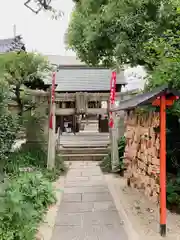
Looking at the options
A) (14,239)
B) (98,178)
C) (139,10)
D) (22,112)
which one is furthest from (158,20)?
(14,239)

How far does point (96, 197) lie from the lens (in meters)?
5.90

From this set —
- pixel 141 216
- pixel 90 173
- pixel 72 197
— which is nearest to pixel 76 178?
pixel 90 173

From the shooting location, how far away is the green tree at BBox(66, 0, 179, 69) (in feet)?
22.0

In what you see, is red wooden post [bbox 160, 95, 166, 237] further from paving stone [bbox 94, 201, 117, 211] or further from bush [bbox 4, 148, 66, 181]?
bush [bbox 4, 148, 66, 181]

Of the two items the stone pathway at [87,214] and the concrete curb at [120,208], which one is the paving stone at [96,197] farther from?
the concrete curb at [120,208]

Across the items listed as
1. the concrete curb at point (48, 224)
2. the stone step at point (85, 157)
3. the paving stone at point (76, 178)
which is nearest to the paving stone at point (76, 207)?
the concrete curb at point (48, 224)

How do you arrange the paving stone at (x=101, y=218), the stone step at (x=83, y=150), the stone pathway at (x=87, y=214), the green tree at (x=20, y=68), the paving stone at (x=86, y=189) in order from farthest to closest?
1. the stone step at (x=83, y=150)
2. the green tree at (x=20, y=68)
3. the paving stone at (x=86, y=189)
4. the paving stone at (x=101, y=218)
5. the stone pathway at (x=87, y=214)

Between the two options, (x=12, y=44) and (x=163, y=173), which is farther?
(x=12, y=44)

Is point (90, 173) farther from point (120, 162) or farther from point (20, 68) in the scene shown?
point (20, 68)

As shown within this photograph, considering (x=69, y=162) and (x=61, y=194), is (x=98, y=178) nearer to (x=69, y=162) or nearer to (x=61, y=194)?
(x=61, y=194)

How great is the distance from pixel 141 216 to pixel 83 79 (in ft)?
38.0

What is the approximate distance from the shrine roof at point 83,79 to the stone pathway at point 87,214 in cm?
751

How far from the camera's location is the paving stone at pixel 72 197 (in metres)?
5.68

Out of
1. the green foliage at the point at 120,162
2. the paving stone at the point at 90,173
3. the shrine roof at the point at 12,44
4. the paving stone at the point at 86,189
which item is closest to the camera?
the paving stone at the point at 86,189
